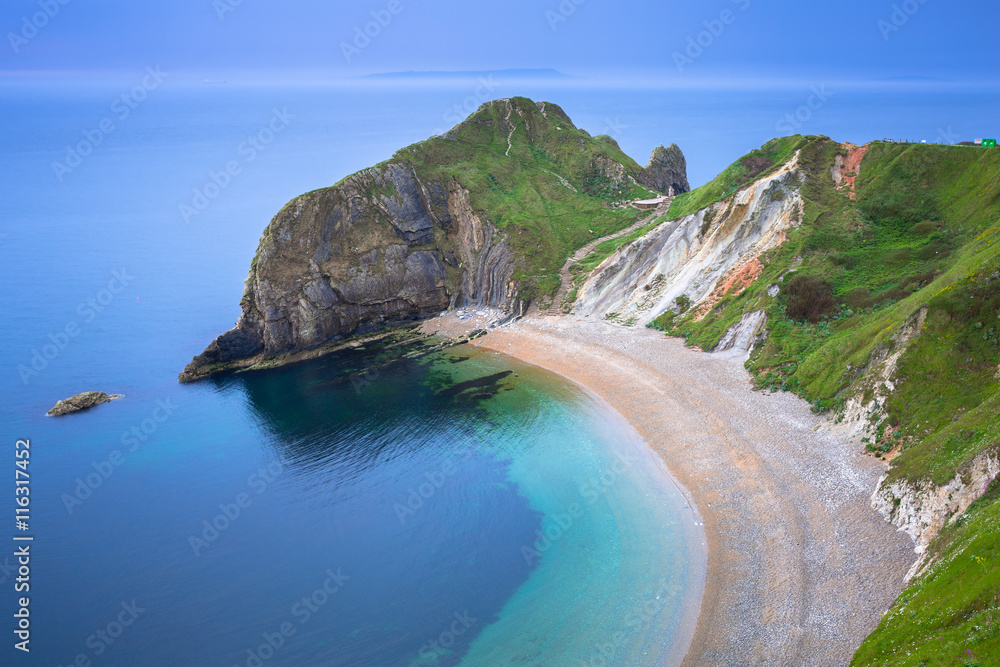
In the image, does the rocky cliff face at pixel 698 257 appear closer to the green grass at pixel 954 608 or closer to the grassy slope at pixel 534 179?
the grassy slope at pixel 534 179

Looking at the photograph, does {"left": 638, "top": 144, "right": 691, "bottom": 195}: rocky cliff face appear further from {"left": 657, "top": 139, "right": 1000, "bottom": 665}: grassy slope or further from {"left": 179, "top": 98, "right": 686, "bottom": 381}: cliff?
{"left": 657, "top": 139, "right": 1000, "bottom": 665}: grassy slope

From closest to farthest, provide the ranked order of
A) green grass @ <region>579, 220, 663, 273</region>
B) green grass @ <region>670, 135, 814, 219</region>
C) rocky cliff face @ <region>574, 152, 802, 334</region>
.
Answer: rocky cliff face @ <region>574, 152, 802, 334</region> → green grass @ <region>670, 135, 814, 219</region> → green grass @ <region>579, 220, 663, 273</region>

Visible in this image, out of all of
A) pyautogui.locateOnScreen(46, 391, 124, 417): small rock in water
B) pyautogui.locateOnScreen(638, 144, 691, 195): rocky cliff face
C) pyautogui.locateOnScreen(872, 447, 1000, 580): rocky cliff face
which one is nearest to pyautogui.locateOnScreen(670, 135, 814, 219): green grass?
pyautogui.locateOnScreen(638, 144, 691, 195): rocky cliff face

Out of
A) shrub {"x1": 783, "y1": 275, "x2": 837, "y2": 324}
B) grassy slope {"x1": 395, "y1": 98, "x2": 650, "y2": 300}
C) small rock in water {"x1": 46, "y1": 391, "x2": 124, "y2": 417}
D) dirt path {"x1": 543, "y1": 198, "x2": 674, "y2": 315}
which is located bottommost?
shrub {"x1": 783, "y1": 275, "x2": 837, "y2": 324}

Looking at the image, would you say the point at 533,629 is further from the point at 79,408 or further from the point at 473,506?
the point at 79,408

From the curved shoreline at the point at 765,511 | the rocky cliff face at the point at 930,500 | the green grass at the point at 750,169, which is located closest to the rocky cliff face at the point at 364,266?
the green grass at the point at 750,169
